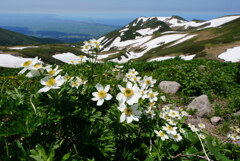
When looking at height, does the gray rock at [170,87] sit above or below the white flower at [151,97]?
below

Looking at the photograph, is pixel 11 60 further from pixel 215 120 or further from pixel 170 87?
pixel 215 120

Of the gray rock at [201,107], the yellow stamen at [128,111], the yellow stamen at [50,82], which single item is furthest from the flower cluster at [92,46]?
the gray rock at [201,107]

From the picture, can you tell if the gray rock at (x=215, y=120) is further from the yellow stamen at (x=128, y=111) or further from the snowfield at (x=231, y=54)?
the snowfield at (x=231, y=54)

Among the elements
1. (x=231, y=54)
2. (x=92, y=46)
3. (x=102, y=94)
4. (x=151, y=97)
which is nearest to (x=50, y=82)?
(x=102, y=94)

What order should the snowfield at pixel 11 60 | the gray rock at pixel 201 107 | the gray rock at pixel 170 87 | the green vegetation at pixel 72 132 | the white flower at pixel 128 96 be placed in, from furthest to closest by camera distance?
the snowfield at pixel 11 60 → the gray rock at pixel 170 87 → the gray rock at pixel 201 107 → the white flower at pixel 128 96 → the green vegetation at pixel 72 132

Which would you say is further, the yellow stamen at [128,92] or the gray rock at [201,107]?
the gray rock at [201,107]

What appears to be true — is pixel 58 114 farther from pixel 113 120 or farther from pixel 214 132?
pixel 214 132

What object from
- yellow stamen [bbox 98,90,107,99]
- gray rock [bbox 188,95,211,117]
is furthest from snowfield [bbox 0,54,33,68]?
yellow stamen [bbox 98,90,107,99]

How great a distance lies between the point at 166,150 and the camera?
268cm

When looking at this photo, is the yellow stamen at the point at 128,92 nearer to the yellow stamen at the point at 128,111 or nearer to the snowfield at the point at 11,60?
the yellow stamen at the point at 128,111

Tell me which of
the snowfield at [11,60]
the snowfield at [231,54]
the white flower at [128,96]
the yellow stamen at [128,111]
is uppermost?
the white flower at [128,96]

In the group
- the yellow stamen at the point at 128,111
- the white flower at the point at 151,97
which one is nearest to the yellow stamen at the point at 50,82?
the yellow stamen at the point at 128,111

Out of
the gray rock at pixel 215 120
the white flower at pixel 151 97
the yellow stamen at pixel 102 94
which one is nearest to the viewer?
the yellow stamen at pixel 102 94

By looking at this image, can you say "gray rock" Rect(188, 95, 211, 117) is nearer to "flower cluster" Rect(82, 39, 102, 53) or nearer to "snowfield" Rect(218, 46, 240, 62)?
"flower cluster" Rect(82, 39, 102, 53)
